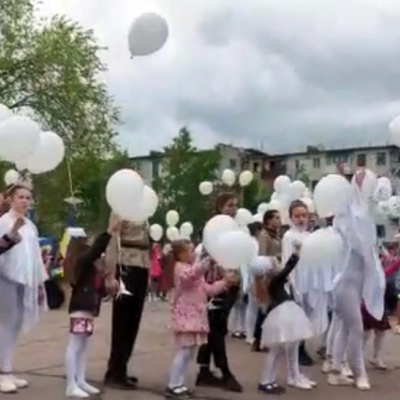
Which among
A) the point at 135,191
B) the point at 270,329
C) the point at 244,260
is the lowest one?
the point at 270,329

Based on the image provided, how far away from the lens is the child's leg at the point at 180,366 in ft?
24.3

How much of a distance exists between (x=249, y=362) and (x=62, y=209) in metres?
29.6

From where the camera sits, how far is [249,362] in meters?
9.30

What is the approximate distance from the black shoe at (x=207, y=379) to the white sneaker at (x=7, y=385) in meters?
1.51

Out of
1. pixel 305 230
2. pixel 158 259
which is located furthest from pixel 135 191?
pixel 158 259

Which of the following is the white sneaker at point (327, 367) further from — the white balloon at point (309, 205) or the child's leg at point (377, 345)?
the white balloon at point (309, 205)

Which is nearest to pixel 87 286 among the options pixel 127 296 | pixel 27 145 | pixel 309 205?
pixel 127 296

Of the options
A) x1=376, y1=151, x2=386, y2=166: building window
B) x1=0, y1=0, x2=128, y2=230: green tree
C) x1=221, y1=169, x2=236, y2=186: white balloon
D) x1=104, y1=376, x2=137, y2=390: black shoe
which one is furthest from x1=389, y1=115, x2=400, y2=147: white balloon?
x1=376, y1=151, x2=386, y2=166: building window

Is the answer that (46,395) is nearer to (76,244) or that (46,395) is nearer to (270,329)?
(76,244)

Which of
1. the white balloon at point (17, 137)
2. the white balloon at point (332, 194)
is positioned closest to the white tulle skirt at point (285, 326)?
the white balloon at point (332, 194)

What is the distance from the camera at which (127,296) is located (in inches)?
301

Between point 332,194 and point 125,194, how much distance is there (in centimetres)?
173

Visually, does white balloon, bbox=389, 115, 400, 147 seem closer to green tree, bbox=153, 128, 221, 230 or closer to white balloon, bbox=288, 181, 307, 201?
white balloon, bbox=288, 181, 307, 201

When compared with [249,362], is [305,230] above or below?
above
